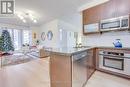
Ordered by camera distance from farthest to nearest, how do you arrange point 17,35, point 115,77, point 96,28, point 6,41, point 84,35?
point 17,35, point 6,41, point 84,35, point 96,28, point 115,77

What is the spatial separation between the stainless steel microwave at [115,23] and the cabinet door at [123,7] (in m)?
0.14

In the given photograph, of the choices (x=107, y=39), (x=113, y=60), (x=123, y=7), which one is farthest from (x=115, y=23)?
(x=113, y=60)

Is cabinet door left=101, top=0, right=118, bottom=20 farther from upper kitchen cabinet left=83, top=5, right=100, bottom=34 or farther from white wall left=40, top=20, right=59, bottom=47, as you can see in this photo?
white wall left=40, top=20, right=59, bottom=47

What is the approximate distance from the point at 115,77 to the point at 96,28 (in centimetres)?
181

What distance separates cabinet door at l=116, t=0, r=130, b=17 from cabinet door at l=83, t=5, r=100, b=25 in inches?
29.6

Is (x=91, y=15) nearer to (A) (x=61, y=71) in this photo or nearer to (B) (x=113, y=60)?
(B) (x=113, y=60)

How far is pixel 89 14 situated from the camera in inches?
178

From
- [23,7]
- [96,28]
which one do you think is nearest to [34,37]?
[23,7]

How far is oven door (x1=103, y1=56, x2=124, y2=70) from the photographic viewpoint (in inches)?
124

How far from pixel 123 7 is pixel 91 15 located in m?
1.23

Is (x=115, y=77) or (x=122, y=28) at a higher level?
(x=122, y=28)

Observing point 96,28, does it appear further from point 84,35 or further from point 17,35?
point 17,35

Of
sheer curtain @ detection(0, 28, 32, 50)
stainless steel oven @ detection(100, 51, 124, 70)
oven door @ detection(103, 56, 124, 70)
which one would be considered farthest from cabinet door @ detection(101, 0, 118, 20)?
sheer curtain @ detection(0, 28, 32, 50)

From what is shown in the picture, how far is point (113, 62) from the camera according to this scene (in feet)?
10.9
